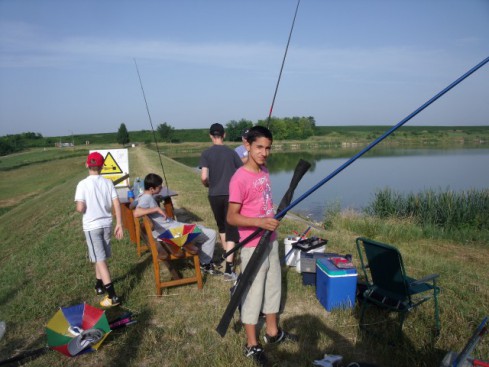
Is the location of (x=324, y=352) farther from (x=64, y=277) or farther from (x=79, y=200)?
(x=64, y=277)

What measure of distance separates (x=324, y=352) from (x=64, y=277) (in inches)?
142

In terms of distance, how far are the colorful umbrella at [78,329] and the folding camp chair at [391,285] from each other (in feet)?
8.04

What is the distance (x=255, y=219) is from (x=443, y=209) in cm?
1080

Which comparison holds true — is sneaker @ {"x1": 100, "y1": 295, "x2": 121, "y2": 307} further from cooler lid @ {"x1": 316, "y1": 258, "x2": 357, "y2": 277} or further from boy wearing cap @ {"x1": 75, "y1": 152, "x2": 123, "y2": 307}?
cooler lid @ {"x1": 316, "y1": 258, "x2": 357, "y2": 277}

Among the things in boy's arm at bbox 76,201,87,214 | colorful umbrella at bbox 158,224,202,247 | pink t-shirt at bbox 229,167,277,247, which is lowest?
colorful umbrella at bbox 158,224,202,247

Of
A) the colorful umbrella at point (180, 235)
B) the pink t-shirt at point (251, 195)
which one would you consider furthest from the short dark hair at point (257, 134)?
the colorful umbrella at point (180, 235)

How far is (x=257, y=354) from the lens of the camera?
2.85m

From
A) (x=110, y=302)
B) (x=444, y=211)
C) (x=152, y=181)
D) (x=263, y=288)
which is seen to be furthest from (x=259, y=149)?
(x=444, y=211)

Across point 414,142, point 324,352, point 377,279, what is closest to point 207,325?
point 324,352

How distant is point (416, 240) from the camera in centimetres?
904

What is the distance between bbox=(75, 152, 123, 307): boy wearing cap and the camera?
3895 millimetres

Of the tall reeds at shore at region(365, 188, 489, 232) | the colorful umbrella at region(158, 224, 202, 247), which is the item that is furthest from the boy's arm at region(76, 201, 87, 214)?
the tall reeds at shore at region(365, 188, 489, 232)

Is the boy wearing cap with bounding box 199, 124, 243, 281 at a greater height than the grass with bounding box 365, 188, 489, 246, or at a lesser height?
greater

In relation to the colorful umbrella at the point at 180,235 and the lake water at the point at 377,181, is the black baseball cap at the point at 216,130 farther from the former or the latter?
the lake water at the point at 377,181
